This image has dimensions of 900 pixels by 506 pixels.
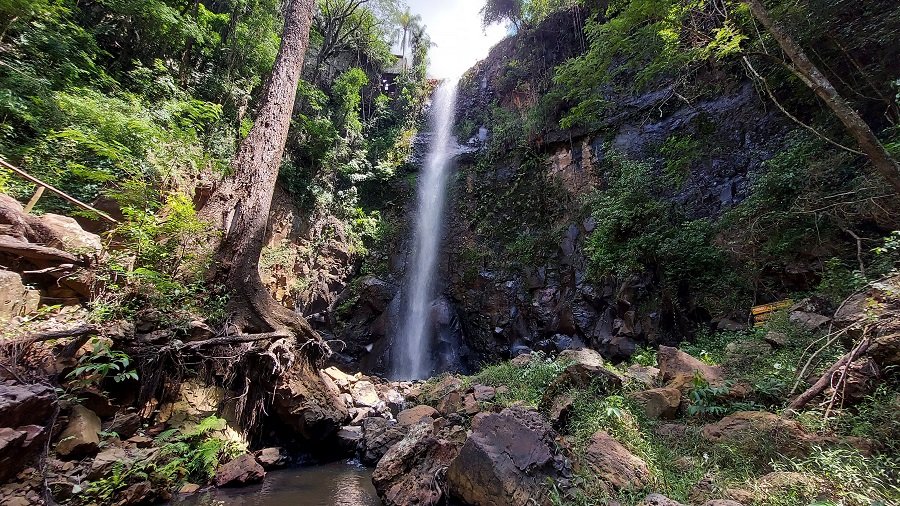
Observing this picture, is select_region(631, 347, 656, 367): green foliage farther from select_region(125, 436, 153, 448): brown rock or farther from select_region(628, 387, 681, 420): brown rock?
select_region(125, 436, 153, 448): brown rock

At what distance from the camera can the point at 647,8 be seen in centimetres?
831

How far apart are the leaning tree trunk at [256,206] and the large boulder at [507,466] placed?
3.93 metres

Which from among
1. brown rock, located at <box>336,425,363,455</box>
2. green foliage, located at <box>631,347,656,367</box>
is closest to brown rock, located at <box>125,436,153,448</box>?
brown rock, located at <box>336,425,363,455</box>

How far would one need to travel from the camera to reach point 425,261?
14609mm

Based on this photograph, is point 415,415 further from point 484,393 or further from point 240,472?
point 240,472

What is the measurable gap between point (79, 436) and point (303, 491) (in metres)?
2.48

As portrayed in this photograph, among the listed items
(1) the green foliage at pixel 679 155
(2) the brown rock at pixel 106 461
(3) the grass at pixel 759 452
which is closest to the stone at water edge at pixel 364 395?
(2) the brown rock at pixel 106 461

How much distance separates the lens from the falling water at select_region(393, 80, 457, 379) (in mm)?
12742

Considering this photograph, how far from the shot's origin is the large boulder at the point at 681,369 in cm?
491

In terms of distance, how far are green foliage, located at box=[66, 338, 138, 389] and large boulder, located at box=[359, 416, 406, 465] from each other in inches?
135

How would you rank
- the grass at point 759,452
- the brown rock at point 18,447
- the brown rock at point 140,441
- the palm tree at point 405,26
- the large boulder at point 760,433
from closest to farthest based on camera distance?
the grass at point 759,452
the brown rock at point 18,447
the large boulder at point 760,433
the brown rock at point 140,441
the palm tree at point 405,26

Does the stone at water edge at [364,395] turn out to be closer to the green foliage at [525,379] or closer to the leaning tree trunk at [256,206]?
the leaning tree trunk at [256,206]

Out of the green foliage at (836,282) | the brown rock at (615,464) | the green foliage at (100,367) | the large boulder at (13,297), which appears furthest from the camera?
the green foliage at (836,282)

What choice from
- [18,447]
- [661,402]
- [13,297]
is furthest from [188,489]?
[661,402]
